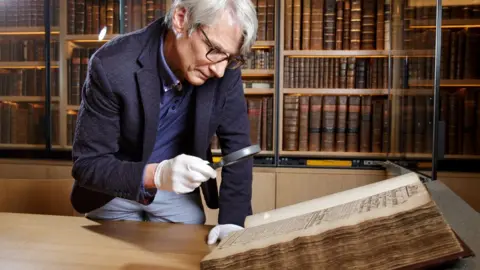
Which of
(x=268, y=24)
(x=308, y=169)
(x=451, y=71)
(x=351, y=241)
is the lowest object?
(x=308, y=169)

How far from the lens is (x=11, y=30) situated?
3.11 m

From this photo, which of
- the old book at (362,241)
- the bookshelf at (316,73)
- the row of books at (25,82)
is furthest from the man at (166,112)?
the row of books at (25,82)

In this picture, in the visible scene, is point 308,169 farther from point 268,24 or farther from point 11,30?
point 11,30

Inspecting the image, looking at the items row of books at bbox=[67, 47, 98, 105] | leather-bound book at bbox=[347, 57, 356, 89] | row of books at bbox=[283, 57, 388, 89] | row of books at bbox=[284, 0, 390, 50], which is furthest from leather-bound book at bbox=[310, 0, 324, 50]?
row of books at bbox=[67, 47, 98, 105]

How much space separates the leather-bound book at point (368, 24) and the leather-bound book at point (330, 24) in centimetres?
18

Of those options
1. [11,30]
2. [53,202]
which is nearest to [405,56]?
[53,202]

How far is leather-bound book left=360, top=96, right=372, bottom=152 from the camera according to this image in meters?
2.71

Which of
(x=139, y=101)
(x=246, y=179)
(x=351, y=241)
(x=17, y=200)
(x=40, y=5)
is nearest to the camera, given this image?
(x=351, y=241)

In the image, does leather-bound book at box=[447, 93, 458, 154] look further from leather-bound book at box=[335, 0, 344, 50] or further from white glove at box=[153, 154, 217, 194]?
white glove at box=[153, 154, 217, 194]

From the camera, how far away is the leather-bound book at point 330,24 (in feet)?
8.91

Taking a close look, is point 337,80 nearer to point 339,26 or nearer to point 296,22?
point 339,26

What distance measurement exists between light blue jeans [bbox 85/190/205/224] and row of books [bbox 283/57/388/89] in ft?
5.07

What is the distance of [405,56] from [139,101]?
168 cm

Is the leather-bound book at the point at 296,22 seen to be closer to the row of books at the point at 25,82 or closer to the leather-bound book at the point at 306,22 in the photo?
the leather-bound book at the point at 306,22
